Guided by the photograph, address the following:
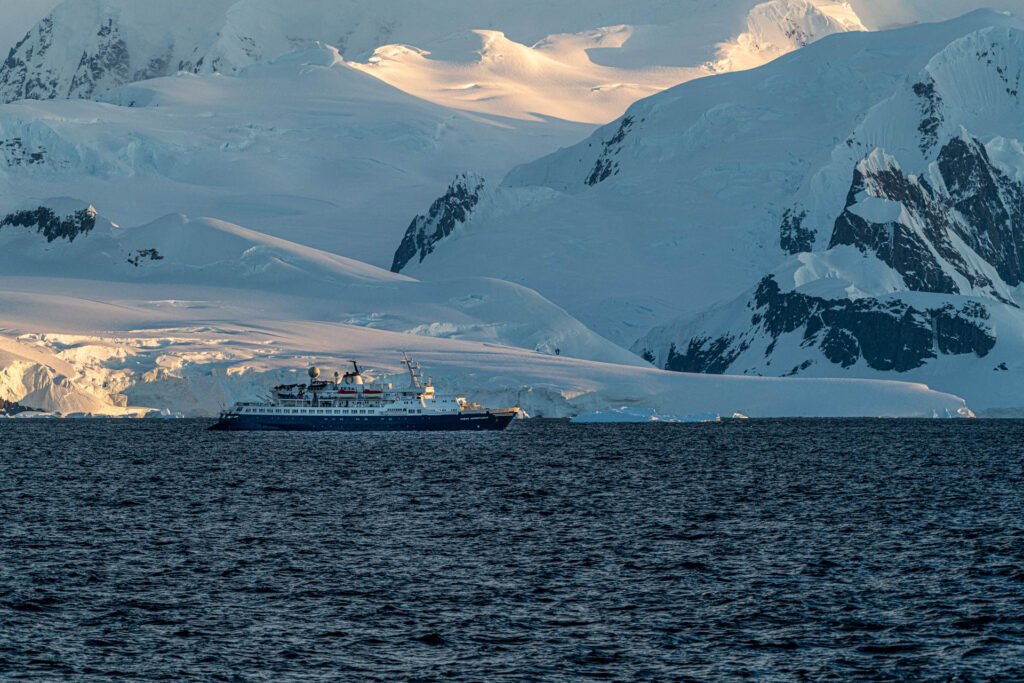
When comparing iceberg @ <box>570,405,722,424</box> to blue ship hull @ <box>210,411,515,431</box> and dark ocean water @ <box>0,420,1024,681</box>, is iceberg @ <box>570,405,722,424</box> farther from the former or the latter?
dark ocean water @ <box>0,420,1024,681</box>

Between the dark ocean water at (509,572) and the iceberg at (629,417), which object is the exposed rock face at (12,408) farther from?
the dark ocean water at (509,572)

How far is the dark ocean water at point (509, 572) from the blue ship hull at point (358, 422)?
51030mm

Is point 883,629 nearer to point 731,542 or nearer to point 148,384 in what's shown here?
point 731,542

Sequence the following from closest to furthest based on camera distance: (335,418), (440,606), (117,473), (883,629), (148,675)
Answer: (148,675)
(883,629)
(440,606)
(117,473)
(335,418)

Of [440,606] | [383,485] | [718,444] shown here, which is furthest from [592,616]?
[718,444]

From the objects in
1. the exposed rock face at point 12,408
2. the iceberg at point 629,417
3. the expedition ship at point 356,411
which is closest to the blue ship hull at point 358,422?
the expedition ship at point 356,411

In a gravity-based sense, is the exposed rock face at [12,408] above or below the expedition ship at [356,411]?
below

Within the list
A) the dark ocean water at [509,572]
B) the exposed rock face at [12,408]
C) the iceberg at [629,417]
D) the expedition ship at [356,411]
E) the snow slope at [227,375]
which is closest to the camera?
the dark ocean water at [509,572]

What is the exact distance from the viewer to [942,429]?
18050cm

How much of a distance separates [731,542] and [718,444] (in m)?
76.0

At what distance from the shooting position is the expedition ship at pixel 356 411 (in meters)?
159

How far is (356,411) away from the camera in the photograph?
159m

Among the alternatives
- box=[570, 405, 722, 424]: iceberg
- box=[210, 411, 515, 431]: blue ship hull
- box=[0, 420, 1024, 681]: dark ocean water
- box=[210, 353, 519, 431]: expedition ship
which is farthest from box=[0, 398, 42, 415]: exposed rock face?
box=[0, 420, 1024, 681]: dark ocean water

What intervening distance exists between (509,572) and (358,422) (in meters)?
103
